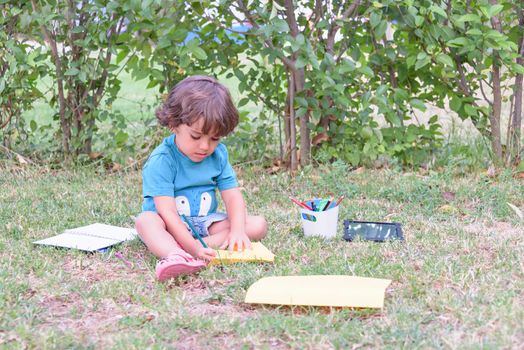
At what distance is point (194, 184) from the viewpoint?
11.3 ft

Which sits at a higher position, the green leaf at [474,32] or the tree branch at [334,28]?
the tree branch at [334,28]

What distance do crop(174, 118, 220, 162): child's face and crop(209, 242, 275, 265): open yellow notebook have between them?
415 millimetres

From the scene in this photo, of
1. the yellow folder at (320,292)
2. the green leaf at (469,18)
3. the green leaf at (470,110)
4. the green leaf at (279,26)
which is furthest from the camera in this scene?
the green leaf at (470,110)

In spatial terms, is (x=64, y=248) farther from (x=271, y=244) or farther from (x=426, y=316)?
(x=426, y=316)

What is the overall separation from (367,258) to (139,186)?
1927 mm

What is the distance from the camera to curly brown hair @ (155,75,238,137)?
3188 mm

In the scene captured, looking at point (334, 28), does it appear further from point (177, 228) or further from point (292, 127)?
point (177, 228)

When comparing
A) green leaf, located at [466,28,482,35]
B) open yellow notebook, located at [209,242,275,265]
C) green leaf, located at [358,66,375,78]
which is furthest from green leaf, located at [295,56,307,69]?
open yellow notebook, located at [209,242,275,265]

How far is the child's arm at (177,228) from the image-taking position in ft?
10.4

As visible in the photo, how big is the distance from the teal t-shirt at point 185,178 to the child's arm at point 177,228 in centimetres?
4

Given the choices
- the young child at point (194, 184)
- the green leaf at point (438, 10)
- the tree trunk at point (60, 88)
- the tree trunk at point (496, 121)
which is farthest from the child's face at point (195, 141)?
the tree trunk at point (496, 121)

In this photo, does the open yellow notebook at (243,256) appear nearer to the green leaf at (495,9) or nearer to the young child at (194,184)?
the young child at (194,184)

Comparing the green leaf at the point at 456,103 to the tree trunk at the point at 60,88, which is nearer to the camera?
the green leaf at the point at 456,103

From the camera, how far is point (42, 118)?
7.21 metres
